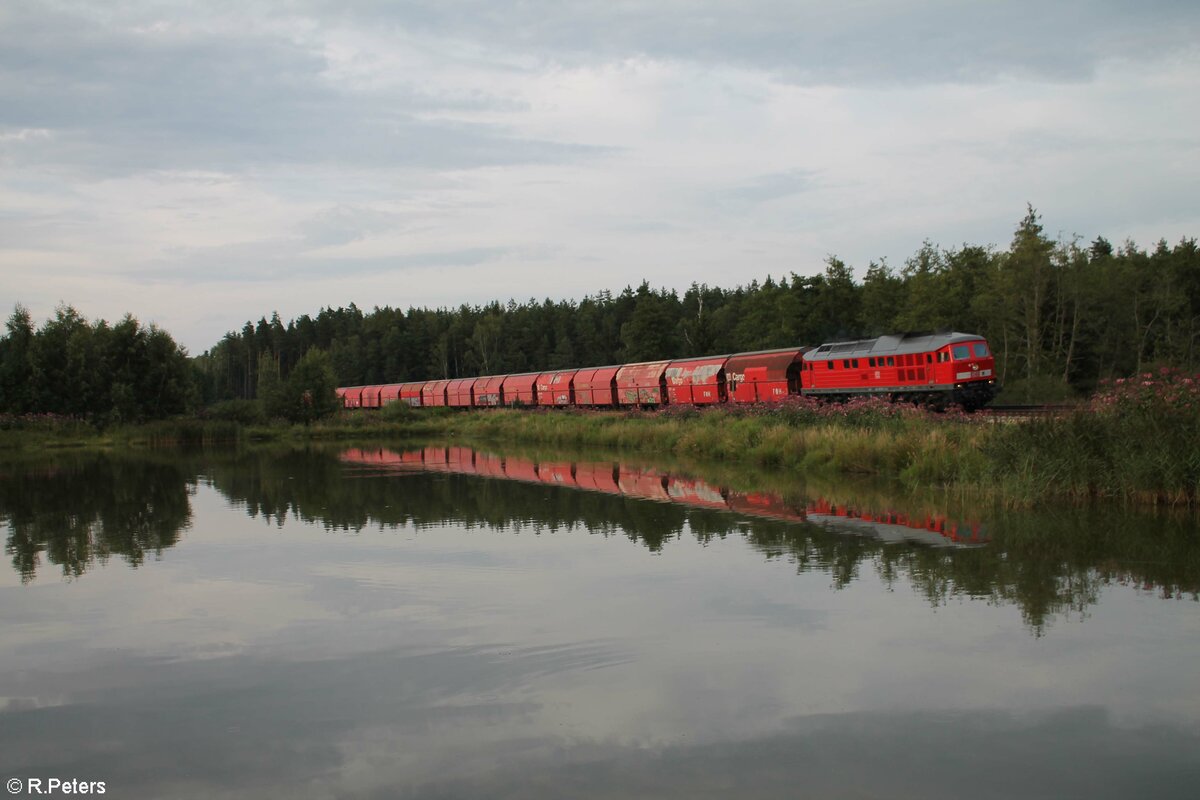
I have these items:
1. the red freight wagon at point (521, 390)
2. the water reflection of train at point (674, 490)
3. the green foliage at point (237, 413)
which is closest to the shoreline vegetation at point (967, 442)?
the water reflection of train at point (674, 490)

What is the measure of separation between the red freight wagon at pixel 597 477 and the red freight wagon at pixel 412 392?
4482 cm

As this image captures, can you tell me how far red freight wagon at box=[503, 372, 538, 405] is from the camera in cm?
5841

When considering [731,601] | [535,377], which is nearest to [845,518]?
[731,601]

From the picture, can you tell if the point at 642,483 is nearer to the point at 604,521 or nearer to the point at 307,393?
the point at 604,521

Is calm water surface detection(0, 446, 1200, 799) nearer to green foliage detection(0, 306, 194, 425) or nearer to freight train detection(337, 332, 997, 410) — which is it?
freight train detection(337, 332, 997, 410)

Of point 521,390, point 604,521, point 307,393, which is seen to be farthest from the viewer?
point 521,390

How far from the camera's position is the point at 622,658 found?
8055 mm

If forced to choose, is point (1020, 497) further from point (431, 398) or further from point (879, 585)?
point (431, 398)

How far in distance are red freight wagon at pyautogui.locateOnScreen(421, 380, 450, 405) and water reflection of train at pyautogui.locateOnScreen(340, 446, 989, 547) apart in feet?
98.6

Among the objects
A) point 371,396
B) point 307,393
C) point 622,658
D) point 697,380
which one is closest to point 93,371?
point 307,393

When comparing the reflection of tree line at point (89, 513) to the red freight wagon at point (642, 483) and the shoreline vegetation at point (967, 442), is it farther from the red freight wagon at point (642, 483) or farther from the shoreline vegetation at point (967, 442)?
the shoreline vegetation at point (967, 442)

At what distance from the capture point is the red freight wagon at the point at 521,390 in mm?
58406

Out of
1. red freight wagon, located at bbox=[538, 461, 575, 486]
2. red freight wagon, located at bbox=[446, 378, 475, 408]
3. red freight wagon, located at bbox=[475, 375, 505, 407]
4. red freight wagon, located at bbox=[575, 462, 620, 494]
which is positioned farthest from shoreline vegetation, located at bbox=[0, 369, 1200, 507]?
red freight wagon, located at bbox=[446, 378, 475, 408]

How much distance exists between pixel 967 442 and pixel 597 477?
31.4 ft
